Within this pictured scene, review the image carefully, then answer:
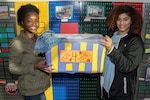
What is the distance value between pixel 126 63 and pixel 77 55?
1.11 feet

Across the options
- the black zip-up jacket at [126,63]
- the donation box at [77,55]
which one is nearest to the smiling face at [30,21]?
the donation box at [77,55]

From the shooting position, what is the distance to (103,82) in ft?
5.86

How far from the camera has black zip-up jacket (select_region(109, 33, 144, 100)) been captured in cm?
151

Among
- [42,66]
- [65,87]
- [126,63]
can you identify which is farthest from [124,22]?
[65,87]

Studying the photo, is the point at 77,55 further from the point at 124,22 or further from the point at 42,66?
the point at 124,22

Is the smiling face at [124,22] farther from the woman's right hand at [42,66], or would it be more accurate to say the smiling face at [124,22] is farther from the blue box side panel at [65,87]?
the blue box side panel at [65,87]

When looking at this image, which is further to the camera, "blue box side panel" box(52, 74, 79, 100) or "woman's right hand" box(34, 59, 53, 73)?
"blue box side panel" box(52, 74, 79, 100)

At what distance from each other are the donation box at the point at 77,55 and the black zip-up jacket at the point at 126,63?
0.37 ft

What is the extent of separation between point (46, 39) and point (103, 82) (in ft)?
1.95

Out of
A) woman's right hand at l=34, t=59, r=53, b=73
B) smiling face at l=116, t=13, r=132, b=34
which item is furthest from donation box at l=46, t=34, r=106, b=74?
smiling face at l=116, t=13, r=132, b=34

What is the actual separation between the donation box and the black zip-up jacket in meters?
0.11

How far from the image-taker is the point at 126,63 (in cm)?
151

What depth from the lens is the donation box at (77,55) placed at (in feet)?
5.07

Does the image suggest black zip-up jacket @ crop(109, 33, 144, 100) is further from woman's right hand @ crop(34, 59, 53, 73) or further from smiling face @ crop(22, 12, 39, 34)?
smiling face @ crop(22, 12, 39, 34)
